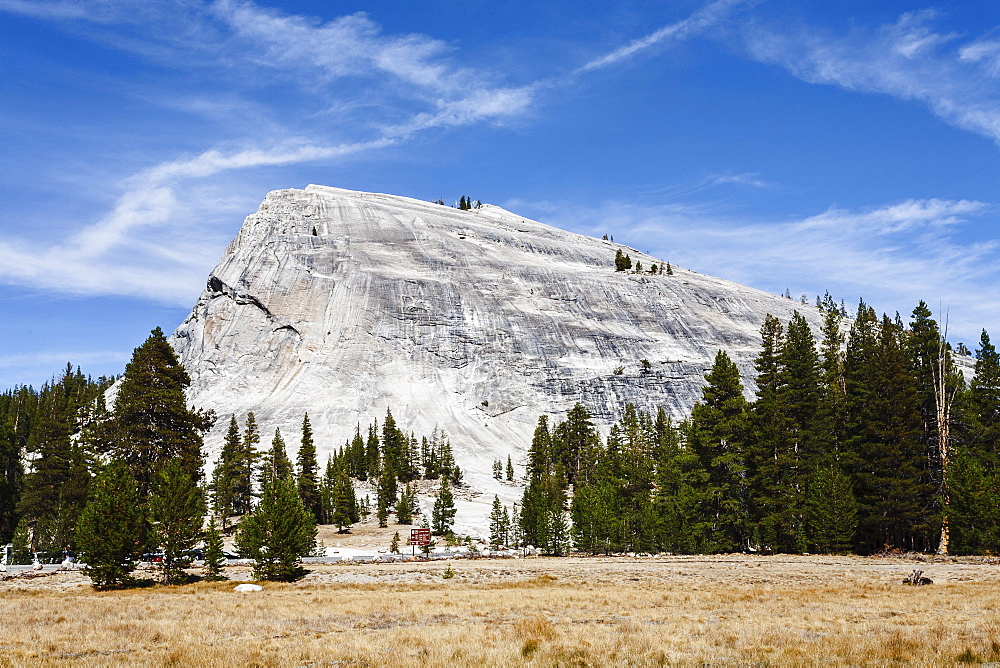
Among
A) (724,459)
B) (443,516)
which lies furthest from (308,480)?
(724,459)

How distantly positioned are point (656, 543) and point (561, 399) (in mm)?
96493

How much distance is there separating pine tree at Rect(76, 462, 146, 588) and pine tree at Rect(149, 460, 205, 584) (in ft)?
3.11

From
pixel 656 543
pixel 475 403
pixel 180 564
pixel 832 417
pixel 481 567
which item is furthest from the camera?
pixel 475 403

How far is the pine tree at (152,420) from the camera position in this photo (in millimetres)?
47219

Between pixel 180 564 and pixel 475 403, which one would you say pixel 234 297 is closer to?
pixel 475 403

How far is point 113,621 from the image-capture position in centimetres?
2061

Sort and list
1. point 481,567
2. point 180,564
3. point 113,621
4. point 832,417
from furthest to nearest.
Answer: point 832,417, point 481,567, point 180,564, point 113,621

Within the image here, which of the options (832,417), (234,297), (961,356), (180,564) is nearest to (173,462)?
(180,564)

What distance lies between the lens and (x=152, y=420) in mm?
48969

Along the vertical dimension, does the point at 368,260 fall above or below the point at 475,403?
above

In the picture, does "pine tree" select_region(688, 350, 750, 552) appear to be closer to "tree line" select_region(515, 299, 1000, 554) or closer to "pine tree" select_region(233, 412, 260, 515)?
"tree line" select_region(515, 299, 1000, 554)

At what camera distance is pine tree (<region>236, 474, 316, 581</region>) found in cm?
3662

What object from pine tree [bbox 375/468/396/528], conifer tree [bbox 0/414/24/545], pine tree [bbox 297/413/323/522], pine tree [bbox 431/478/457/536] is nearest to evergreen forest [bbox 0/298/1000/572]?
conifer tree [bbox 0/414/24/545]

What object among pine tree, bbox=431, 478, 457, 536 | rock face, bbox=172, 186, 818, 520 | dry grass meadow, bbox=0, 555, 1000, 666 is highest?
rock face, bbox=172, 186, 818, 520
